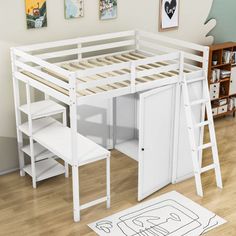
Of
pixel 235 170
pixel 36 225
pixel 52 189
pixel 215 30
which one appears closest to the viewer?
pixel 36 225

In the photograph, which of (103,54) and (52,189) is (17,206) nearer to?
(52,189)

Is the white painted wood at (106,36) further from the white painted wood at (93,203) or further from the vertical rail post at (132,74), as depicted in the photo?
the white painted wood at (93,203)

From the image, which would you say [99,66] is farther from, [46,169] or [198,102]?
[46,169]

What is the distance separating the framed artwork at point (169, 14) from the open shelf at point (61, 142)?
208cm

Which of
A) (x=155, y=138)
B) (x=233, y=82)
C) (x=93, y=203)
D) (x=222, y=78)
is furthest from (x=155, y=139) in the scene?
(x=233, y=82)

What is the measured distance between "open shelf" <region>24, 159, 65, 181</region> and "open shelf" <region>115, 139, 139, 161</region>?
3.18 ft

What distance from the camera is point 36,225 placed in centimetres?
450

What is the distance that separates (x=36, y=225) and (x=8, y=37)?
78.5 inches

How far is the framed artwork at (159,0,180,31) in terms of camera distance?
6250 mm

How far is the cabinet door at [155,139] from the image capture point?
470cm

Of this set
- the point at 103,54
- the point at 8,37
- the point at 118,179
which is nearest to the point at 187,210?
the point at 118,179

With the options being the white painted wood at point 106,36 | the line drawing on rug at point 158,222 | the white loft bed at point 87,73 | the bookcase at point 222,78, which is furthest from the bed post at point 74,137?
the bookcase at point 222,78

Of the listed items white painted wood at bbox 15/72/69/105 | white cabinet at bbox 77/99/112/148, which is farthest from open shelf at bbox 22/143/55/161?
white painted wood at bbox 15/72/69/105

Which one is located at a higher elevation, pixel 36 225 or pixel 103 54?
pixel 103 54
